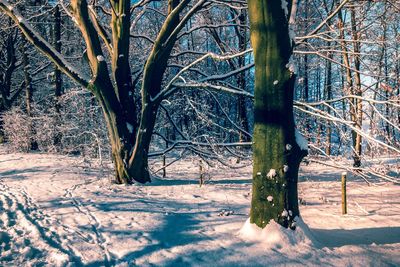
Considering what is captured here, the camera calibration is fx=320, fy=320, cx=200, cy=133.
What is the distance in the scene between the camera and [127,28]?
29.5 feet

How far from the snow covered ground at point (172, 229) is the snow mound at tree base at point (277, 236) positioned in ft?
0.05

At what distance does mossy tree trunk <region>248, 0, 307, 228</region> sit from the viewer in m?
4.57

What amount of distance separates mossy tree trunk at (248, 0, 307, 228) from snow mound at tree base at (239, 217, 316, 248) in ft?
0.28

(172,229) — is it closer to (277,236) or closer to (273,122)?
(277,236)

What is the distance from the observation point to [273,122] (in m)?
4.64

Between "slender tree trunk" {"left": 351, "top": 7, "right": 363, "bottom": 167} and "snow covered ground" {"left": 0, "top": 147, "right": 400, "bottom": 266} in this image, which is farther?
"slender tree trunk" {"left": 351, "top": 7, "right": 363, "bottom": 167}

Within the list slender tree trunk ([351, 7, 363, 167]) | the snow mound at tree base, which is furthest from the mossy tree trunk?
slender tree trunk ([351, 7, 363, 167])

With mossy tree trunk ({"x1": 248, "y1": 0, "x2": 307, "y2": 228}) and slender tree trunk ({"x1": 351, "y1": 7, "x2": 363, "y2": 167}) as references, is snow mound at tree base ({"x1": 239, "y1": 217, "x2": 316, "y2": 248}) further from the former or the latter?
slender tree trunk ({"x1": 351, "y1": 7, "x2": 363, "y2": 167})

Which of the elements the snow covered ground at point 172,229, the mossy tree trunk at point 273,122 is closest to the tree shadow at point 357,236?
the snow covered ground at point 172,229

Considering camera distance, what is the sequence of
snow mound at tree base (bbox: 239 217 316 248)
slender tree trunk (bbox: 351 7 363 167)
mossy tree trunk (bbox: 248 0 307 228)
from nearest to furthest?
snow mound at tree base (bbox: 239 217 316 248) → mossy tree trunk (bbox: 248 0 307 228) → slender tree trunk (bbox: 351 7 363 167)

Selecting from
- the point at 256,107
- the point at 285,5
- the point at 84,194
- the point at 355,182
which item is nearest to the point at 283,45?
the point at 285,5

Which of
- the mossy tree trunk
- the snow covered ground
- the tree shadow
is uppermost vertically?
the mossy tree trunk

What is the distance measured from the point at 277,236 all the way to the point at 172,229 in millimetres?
1664

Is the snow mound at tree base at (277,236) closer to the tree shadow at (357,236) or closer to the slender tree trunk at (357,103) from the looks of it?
the tree shadow at (357,236)
